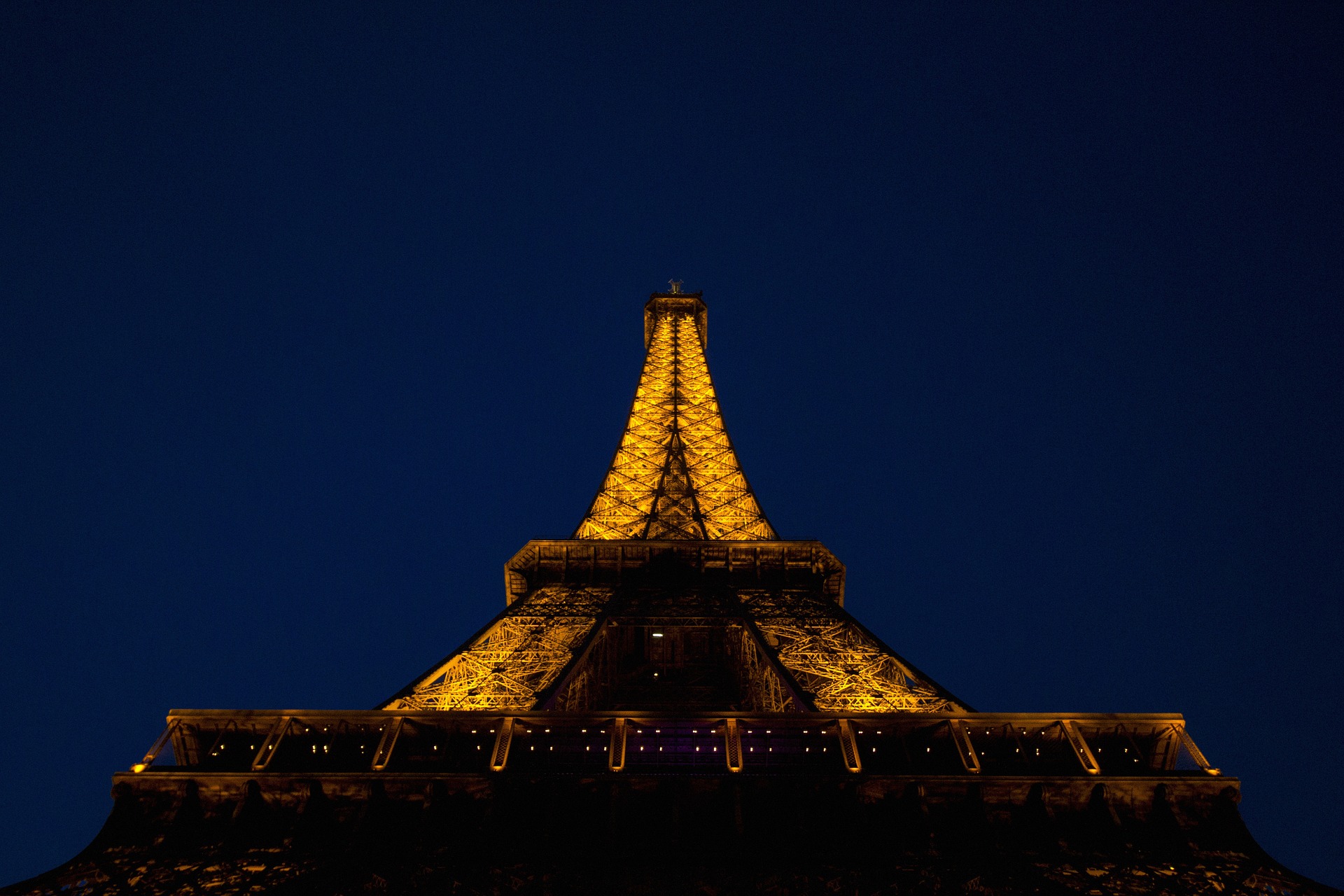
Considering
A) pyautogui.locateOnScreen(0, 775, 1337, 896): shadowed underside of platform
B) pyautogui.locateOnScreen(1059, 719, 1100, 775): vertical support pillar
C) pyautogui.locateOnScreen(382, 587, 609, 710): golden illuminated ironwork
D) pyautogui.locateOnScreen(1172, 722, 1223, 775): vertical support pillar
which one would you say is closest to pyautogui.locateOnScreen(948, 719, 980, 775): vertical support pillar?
pyautogui.locateOnScreen(0, 775, 1337, 896): shadowed underside of platform

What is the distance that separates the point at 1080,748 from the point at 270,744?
1402cm

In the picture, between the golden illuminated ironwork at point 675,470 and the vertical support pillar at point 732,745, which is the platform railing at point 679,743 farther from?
the golden illuminated ironwork at point 675,470

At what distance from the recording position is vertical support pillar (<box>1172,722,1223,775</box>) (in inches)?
582

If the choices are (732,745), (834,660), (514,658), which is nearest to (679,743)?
(732,745)

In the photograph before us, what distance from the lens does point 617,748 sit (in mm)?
14766

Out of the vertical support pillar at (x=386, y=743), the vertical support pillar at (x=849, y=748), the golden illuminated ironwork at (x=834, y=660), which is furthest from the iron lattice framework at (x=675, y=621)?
the vertical support pillar at (x=386, y=743)

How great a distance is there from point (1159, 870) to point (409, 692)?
14199 mm

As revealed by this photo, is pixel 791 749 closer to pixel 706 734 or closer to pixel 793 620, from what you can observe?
pixel 706 734

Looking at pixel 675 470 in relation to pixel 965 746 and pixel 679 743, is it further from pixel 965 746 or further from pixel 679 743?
pixel 965 746

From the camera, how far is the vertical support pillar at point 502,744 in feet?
47.9

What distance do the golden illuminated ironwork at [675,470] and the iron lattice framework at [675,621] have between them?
0.34ft

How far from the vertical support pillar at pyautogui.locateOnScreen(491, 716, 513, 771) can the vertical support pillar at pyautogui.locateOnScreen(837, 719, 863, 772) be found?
568 cm

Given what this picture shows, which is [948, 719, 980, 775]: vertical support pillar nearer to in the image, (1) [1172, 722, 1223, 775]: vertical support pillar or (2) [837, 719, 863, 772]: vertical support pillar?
(2) [837, 719, 863, 772]: vertical support pillar

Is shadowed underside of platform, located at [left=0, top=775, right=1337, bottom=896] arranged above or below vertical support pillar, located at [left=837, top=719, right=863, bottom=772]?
below
